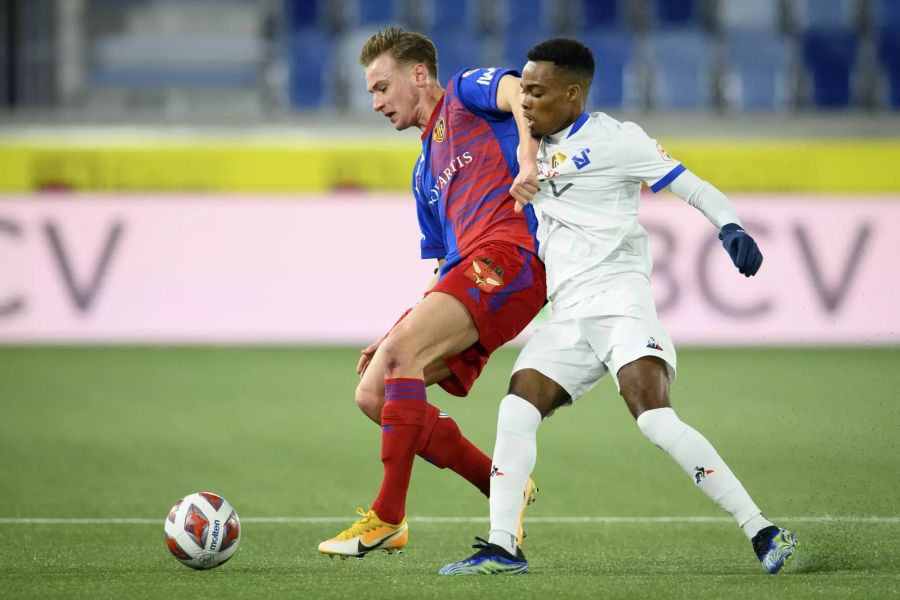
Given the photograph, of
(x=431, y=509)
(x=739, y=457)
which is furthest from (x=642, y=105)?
(x=431, y=509)

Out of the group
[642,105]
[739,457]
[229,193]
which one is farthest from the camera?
[642,105]

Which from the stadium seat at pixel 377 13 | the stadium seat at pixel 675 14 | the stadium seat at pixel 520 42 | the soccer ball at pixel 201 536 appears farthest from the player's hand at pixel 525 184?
the stadium seat at pixel 675 14

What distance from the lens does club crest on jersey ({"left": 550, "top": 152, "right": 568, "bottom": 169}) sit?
4508mm

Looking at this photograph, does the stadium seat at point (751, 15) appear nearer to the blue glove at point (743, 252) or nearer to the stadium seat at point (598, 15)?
the stadium seat at point (598, 15)

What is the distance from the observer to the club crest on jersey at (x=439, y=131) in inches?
191

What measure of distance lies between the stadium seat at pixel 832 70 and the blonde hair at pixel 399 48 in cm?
1130

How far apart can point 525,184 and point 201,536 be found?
153 centimetres

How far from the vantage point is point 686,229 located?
1245 centimetres

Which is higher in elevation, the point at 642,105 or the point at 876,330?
the point at 642,105

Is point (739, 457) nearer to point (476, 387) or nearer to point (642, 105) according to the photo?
point (476, 387)

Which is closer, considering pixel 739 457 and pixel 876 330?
pixel 739 457

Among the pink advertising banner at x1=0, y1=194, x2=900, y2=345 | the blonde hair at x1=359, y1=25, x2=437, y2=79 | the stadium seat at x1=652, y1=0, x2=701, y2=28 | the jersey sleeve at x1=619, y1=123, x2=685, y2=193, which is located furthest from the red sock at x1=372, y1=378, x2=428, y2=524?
the stadium seat at x1=652, y1=0, x2=701, y2=28

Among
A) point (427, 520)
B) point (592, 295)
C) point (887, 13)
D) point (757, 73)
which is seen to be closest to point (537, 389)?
point (592, 295)

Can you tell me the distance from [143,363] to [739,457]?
20.9 feet
